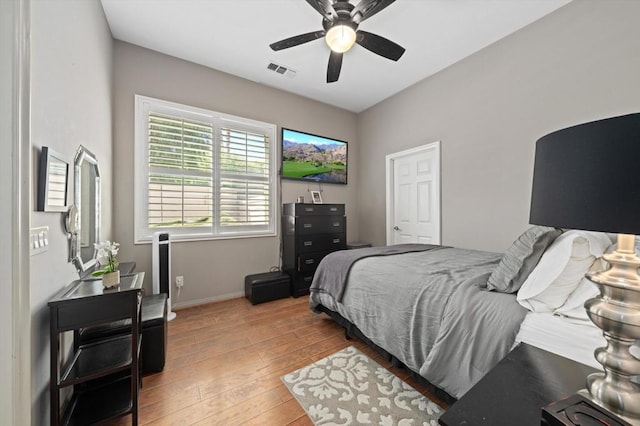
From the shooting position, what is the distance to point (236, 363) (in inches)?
73.2

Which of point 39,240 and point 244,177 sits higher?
point 244,177

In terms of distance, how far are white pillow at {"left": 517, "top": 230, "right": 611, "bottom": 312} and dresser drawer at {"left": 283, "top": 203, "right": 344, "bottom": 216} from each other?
8.68 ft

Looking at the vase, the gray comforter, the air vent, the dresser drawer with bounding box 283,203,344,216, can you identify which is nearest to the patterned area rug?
the gray comforter

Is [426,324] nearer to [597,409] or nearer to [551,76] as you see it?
[597,409]

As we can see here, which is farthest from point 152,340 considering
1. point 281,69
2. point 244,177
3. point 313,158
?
point 281,69

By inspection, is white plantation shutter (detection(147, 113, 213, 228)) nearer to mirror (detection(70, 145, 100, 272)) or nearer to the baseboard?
mirror (detection(70, 145, 100, 272))

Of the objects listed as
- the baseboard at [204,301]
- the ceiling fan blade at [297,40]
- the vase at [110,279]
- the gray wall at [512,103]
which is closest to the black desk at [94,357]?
the vase at [110,279]

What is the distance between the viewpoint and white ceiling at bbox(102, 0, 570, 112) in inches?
87.5

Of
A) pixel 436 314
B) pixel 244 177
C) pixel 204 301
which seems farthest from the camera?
pixel 244 177

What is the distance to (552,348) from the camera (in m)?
0.98

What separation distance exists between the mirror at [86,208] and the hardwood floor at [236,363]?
0.99m

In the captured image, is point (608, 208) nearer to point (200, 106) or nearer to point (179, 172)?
point (179, 172)

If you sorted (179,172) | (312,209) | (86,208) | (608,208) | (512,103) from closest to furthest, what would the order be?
(608,208)
(86,208)
(512,103)
(179,172)
(312,209)

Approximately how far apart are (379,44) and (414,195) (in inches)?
85.4
